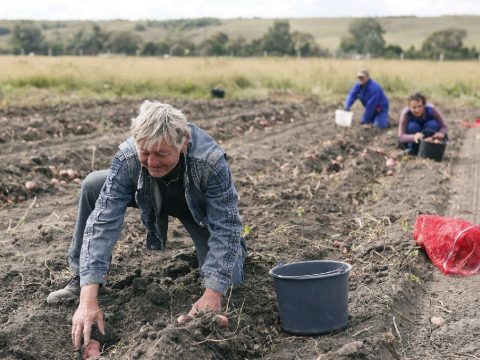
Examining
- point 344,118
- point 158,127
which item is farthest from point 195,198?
point 344,118

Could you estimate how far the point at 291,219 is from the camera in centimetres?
606

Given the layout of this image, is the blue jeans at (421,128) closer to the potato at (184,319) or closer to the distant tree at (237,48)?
the potato at (184,319)

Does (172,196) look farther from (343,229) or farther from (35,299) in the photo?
(343,229)

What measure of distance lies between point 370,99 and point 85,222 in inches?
376

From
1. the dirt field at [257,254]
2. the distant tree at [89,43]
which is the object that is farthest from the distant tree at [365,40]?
the dirt field at [257,254]

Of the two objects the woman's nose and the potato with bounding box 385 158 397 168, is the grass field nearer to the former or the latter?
the potato with bounding box 385 158 397 168

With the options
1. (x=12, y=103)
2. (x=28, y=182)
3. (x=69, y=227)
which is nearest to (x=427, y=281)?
(x=69, y=227)

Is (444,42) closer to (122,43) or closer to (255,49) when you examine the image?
(255,49)

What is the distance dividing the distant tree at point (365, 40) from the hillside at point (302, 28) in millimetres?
3627

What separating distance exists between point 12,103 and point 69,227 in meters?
10.8

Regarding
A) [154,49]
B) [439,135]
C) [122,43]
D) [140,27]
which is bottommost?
[140,27]

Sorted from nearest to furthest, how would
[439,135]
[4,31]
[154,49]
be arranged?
[439,135] → [154,49] → [4,31]

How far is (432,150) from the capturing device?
9.32 m

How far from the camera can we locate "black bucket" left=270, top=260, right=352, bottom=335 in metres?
3.62
